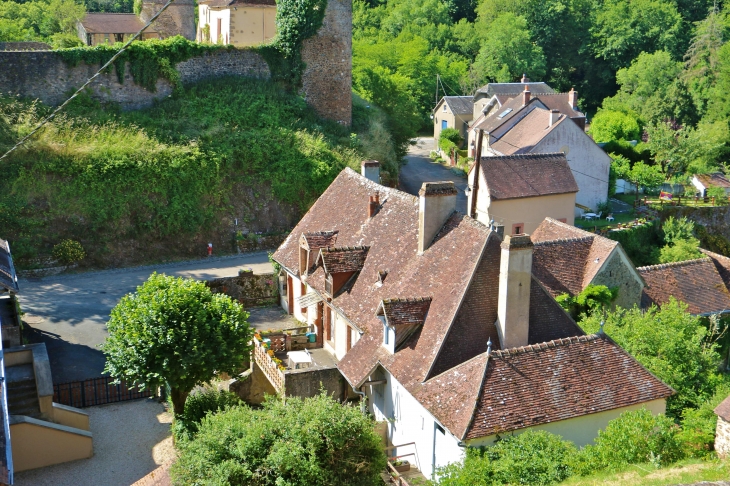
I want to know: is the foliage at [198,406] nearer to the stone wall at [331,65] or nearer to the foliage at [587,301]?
the foliage at [587,301]

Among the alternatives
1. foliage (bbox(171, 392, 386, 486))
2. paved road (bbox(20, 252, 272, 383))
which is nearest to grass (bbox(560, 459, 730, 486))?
foliage (bbox(171, 392, 386, 486))

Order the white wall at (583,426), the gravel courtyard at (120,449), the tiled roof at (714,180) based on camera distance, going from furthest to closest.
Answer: the tiled roof at (714,180) → the gravel courtyard at (120,449) → the white wall at (583,426)

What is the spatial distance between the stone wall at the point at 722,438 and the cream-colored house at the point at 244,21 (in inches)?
1258

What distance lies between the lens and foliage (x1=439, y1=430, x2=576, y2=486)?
14820 millimetres

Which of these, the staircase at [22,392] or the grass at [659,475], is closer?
the grass at [659,475]

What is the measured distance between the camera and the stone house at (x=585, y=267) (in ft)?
83.9

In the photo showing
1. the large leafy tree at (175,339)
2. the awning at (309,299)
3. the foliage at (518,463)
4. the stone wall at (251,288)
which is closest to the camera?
the foliage at (518,463)

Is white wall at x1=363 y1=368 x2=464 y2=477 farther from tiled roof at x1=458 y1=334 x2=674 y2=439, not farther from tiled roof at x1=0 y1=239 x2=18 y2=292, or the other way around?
tiled roof at x1=0 y1=239 x2=18 y2=292

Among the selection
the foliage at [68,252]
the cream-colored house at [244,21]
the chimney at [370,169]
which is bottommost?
the foliage at [68,252]

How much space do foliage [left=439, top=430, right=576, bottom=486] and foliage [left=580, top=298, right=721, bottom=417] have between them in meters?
5.84

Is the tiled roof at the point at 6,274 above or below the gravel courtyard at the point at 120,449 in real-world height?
above

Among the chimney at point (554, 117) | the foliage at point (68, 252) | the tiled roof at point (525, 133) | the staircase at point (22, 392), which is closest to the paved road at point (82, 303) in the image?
the foliage at point (68, 252)

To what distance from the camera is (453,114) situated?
59.8 m

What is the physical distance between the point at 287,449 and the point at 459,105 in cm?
4897
